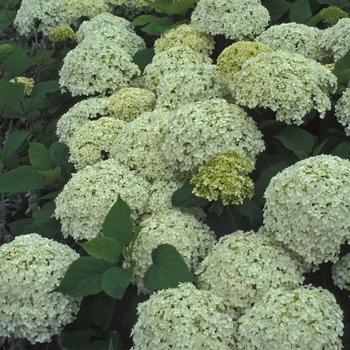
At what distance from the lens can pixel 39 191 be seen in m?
4.14

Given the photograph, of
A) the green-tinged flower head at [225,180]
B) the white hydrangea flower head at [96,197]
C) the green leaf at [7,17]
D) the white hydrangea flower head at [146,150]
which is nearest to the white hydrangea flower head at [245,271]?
the green-tinged flower head at [225,180]

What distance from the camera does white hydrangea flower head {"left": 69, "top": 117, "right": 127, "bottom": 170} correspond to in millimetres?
3609

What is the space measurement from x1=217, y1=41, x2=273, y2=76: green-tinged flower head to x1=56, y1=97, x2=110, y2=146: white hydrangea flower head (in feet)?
3.35

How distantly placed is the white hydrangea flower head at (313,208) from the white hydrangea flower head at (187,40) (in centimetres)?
197

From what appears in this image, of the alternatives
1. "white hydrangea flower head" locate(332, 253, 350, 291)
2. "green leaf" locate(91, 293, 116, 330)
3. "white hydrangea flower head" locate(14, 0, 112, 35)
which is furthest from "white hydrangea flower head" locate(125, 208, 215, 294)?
"white hydrangea flower head" locate(14, 0, 112, 35)

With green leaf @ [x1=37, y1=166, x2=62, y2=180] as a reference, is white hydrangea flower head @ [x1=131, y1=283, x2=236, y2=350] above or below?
above

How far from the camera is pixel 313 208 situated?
252cm

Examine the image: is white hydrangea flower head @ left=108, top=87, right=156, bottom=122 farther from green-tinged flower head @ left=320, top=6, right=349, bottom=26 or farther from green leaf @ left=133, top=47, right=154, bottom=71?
green-tinged flower head @ left=320, top=6, right=349, bottom=26

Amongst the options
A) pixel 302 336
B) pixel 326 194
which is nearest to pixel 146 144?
pixel 326 194

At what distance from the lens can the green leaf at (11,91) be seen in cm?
395

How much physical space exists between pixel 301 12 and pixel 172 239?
2746mm

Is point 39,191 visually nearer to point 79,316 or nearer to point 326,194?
point 79,316

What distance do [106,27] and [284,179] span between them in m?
2.83

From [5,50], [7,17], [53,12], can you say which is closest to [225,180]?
[5,50]
